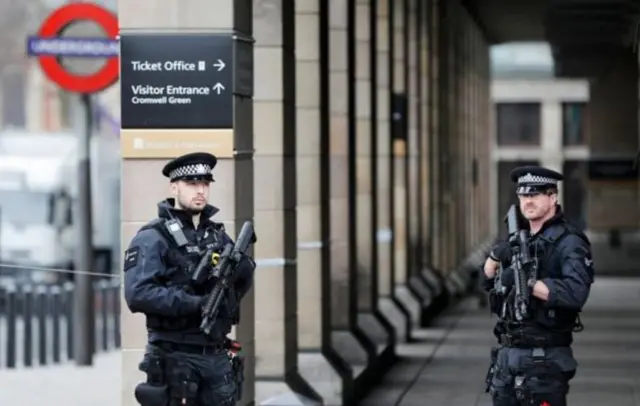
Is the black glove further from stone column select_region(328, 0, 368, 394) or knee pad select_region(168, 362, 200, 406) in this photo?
stone column select_region(328, 0, 368, 394)

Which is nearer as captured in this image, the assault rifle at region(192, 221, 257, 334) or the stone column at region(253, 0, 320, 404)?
the assault rifle at region(192, 221, 257, 334)

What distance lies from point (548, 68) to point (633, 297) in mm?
17673

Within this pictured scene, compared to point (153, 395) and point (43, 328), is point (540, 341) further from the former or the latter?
point (43, 328)

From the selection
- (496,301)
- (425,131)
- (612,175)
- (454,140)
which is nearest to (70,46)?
(496,301)

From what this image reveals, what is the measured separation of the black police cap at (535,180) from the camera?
34.5ft

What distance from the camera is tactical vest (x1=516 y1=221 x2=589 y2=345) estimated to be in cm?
1052

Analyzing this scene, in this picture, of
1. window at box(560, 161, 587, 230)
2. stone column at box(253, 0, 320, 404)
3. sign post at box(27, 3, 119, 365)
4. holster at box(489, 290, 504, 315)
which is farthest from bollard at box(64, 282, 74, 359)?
window at box(560, 161, 587, 230)

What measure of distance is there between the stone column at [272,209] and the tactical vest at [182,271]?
15.7 feet

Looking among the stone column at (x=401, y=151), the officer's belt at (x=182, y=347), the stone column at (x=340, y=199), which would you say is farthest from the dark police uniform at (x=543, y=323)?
the stone column at (x=401, y=151)

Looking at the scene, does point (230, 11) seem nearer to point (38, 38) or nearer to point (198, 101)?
point (198, 101)

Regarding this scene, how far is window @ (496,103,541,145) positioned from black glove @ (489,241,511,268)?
51584 mm

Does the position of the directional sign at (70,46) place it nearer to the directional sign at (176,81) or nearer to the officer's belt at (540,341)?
the directional sign at (176,81)

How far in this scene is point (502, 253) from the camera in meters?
10.6

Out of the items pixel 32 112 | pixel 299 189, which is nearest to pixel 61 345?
pixel 299 189
